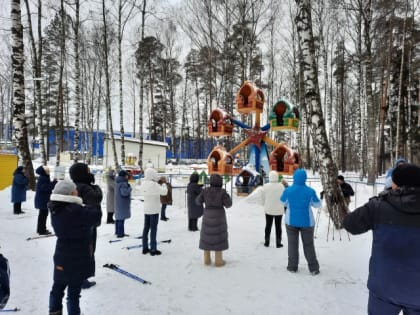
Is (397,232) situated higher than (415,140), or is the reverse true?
(415,140)

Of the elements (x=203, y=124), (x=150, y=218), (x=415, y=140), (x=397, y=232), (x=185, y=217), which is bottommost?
(x=185, y=217)

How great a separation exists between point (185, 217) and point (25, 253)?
5.04 meters

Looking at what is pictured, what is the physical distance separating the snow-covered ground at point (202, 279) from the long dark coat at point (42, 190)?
74 centimetres

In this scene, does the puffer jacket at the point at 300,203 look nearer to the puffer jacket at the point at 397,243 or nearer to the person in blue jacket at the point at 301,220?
the person in blue jacket at the point at 301,220

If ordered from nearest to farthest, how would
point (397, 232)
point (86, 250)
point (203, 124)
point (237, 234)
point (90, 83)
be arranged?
1. point (397, 232)
2. point (86, 250)
3. point (237, 234)
4. point (90, 83)
5. point (203, 124)

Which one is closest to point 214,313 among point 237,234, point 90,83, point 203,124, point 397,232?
point 397,232

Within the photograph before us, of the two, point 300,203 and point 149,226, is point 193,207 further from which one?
point 300,203

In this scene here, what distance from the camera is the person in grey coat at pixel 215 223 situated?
5.40 meters

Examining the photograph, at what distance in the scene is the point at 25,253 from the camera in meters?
5.90

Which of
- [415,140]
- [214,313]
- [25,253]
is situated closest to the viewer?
[214,313]

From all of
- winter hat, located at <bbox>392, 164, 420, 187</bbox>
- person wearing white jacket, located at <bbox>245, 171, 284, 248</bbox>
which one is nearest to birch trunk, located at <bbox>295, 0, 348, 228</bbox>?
person wearing white jacket, located at <bbox>245, 171, 284, 248</bbox>

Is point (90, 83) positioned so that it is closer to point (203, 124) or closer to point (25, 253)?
point (203, 124)

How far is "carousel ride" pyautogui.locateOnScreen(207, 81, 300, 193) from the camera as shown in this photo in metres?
11.9

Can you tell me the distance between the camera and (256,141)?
42.1 feet
